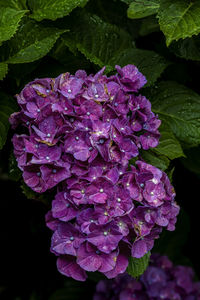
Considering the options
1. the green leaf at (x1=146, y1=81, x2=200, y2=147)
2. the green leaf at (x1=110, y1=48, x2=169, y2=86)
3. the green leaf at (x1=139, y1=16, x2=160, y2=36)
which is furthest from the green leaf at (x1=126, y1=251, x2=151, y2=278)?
the green leaf at (x1=139, y1=16, x2=160, y2=36)

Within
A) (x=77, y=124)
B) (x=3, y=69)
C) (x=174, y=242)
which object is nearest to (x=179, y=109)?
(x=77, y=124)

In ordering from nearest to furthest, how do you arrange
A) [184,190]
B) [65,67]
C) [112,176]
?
[112,176] < [65,67] < [184,190]

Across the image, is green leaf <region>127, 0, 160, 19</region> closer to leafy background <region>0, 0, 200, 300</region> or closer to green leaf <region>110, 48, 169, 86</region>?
leafy background <region>0, 0, 200, 300</region>

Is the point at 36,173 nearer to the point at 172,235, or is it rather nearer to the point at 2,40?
the point at 2,40

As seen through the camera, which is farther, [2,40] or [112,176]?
[2,40]

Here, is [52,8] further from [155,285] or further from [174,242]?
[174,242]

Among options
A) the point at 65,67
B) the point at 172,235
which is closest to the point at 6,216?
the point at 172,235
